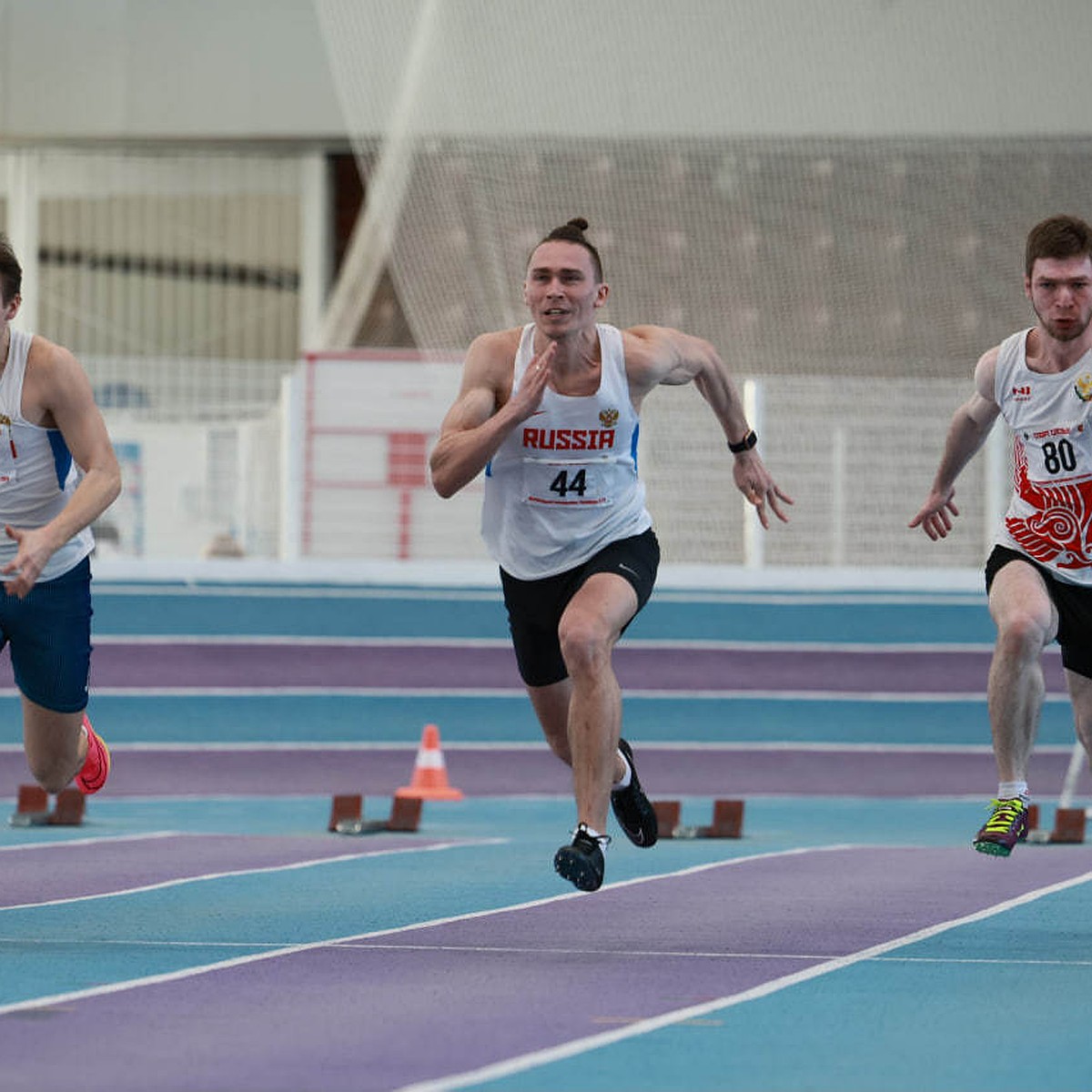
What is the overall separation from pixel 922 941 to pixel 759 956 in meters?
0.56

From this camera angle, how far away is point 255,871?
7.66 metres

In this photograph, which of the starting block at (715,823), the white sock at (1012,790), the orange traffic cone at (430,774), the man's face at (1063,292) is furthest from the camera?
the orange traffic cone at (430,774)

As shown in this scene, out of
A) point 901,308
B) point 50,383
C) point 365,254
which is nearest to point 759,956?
point 50,383

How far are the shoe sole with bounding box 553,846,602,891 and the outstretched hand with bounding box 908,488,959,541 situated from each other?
5.75 feet

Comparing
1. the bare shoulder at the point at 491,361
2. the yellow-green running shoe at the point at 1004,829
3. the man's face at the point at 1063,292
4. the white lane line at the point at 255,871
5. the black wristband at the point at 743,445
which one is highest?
the man's face at the point at 1063,292

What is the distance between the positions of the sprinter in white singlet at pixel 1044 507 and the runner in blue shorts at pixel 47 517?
7.74 feet

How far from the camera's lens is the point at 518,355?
20.5 feet

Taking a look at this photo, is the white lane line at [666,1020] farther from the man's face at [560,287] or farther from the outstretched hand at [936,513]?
the man's face at [560,287]

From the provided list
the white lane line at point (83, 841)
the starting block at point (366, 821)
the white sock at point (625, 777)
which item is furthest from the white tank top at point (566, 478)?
the starting block at point (366, 821)

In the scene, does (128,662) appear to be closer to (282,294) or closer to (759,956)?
(759,956)

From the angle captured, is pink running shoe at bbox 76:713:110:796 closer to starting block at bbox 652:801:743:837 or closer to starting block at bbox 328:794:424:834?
starting block at bbox 328:794:424:834

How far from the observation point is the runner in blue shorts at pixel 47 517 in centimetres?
554

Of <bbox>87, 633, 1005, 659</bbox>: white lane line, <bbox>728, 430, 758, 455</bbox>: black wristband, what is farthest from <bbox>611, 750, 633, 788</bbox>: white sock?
<bbox>87, 633, 1005, 659</bbox>: white lane line

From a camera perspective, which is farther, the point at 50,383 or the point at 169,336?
the point at 169,336
